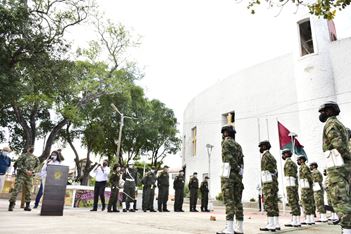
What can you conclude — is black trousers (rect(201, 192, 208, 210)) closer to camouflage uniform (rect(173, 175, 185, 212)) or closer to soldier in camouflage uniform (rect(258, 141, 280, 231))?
camouflage uniform (rect(173, 175, 185, 212))

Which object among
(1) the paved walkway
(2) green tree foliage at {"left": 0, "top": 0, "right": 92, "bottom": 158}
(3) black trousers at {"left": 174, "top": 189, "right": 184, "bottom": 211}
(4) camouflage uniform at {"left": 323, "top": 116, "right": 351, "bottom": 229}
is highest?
(2) green tree foliage at {"left": 0, "top": 0, "right": 92, "bottom": 158}

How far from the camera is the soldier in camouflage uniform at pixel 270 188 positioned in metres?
5.77

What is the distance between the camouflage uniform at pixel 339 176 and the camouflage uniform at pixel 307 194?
3.70 m

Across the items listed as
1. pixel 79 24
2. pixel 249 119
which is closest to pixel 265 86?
pixel 249 119

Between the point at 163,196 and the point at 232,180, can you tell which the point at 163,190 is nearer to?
the point at 163,196

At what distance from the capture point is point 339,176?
3965 millimetres

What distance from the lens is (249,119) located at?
1911 centimetres

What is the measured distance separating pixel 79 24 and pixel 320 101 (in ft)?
47.1

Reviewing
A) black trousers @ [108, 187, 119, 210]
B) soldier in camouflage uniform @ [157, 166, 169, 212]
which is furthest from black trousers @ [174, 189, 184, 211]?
black trousers @ [108, 187, 119, 210]

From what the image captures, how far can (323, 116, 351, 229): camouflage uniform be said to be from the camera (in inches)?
150

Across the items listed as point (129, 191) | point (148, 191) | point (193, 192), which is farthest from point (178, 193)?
point (129, 191)

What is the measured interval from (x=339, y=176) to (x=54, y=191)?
6.38 meters

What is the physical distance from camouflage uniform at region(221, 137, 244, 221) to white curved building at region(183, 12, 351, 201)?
10896 mm

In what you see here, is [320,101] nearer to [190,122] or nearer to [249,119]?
[249,119]
